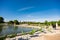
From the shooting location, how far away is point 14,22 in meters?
36.8

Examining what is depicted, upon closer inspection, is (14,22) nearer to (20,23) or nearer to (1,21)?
(20,23)

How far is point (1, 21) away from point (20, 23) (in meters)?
6.11

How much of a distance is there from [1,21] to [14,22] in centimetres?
425

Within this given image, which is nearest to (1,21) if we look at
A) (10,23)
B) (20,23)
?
(10,23)

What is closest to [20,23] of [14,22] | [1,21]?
[14,22]

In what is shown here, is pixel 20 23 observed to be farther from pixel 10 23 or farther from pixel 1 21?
pixel 1 21

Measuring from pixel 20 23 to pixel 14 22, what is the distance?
1895mm

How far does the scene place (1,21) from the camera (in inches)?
1469

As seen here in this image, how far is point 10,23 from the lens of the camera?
3734 cm

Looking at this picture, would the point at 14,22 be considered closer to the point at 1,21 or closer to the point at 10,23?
the point at 10,23

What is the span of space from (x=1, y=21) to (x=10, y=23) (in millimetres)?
2919

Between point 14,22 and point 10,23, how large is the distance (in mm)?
1509

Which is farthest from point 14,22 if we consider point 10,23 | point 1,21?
point 1,21
